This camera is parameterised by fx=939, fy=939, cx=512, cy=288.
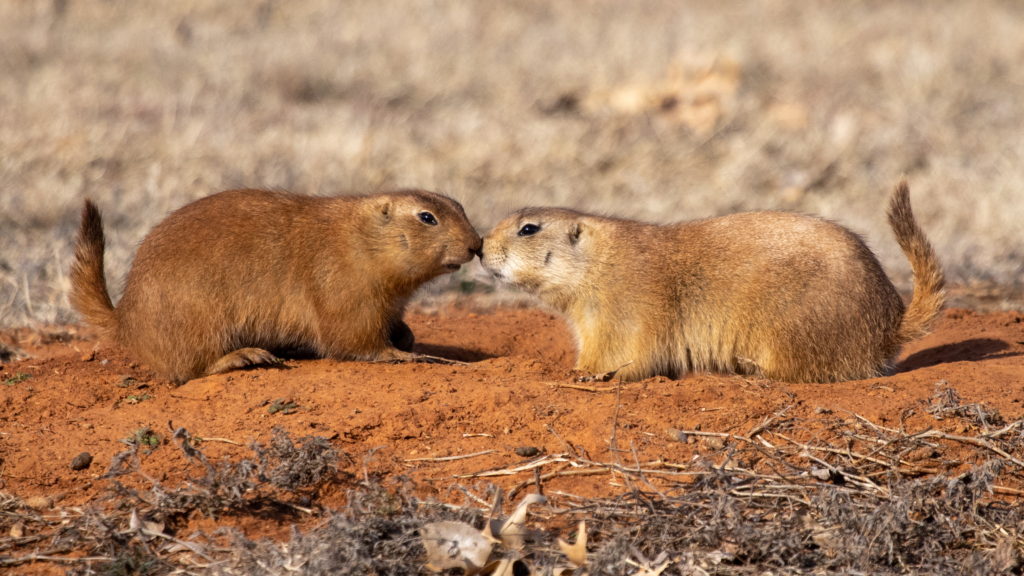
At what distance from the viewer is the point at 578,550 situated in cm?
303

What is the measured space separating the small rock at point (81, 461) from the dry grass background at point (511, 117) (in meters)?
2.70

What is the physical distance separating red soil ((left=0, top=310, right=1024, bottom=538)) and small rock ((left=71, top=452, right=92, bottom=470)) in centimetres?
3

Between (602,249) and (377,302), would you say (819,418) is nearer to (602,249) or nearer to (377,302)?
(602,249)

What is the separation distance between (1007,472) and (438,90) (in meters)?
10.5

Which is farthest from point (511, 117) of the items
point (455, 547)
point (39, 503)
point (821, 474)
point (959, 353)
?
point (455, 547)

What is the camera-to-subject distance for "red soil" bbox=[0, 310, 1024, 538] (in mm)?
3848

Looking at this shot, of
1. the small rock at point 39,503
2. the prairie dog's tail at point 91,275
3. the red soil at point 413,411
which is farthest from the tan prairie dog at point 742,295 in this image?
the small rock at point 39,503

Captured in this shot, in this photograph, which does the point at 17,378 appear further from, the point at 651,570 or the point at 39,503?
the point at 651,570

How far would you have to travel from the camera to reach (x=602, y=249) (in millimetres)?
5332

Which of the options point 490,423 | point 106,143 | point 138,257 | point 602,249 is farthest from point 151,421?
point 106,143

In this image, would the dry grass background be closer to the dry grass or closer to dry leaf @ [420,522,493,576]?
the dry grass

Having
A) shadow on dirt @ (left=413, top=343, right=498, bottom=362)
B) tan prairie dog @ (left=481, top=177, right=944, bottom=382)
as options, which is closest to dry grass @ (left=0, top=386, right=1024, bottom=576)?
tan prairie dog @ (left=481, top=177, right=944, bottom=382)

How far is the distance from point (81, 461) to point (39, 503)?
0.29 m

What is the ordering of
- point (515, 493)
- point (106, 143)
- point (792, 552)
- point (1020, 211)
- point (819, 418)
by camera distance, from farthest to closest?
point (106, 143) < point (1020, 211) < point (819, 418) < point (515, 493) < point (792, 552)
